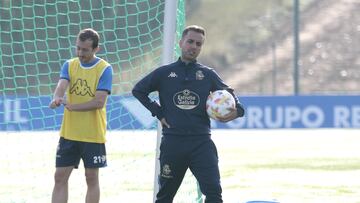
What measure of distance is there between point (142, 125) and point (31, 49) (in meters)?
7.57

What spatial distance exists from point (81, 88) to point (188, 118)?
102 centimetres

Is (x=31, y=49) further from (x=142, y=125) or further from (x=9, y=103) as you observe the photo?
(x=142, y=125)

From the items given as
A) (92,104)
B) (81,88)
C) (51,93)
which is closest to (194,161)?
(92,104)

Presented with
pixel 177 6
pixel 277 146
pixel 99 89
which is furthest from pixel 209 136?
pixel 277 146

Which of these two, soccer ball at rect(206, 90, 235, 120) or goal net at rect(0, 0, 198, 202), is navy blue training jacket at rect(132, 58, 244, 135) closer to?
soccer ball at rect(206, 90, 235, 120)

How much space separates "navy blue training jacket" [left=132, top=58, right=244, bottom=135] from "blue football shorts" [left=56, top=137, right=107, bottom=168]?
71 centimetres

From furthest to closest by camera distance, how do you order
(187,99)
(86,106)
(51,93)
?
(51,93)
(86,106)
(187,99)

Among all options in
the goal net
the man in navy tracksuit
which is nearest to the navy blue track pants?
the man in navy tracksuit

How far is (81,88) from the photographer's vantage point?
270 inches

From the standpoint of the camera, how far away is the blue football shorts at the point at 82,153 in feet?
22.4

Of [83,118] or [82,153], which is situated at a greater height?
[83,118]

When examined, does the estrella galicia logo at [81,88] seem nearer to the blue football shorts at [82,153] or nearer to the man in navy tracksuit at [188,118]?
the blue football shorts at [82,153]

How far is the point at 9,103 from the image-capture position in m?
16.1

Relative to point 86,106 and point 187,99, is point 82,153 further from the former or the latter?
point 187,99
